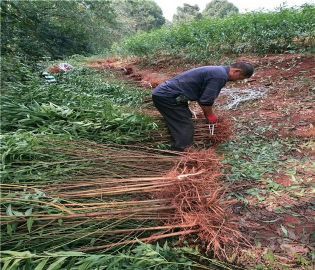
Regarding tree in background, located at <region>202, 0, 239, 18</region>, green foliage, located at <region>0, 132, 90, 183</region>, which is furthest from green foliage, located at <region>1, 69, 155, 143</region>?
tree in background, located at <region>202, 0, 239, 18</region>

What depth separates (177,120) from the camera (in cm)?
375

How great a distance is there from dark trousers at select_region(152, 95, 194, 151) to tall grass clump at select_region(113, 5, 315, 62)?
5.80 m

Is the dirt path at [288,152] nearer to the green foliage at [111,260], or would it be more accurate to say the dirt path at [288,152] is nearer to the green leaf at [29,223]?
the green foliage at [111,260]

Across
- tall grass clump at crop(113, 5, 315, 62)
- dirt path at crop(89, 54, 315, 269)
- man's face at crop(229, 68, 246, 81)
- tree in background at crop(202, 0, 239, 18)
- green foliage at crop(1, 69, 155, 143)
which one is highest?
→ tree in background at crop(202, 0, 239, 18)

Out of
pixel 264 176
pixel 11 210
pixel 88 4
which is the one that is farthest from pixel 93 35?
pixel 11 210

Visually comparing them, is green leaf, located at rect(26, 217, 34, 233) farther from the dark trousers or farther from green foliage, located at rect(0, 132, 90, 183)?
the dark trousers

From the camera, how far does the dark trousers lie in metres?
3.64

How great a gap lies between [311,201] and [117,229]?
5.60ft

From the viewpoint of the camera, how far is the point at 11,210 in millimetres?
2039

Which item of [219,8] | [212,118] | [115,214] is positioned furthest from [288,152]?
[219,8]

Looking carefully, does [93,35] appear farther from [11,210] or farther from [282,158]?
[11,210]

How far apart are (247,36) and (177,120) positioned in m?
6.50

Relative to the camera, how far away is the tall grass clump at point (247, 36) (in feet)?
27.8

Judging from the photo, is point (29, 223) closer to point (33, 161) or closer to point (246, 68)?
point (33, 161)
